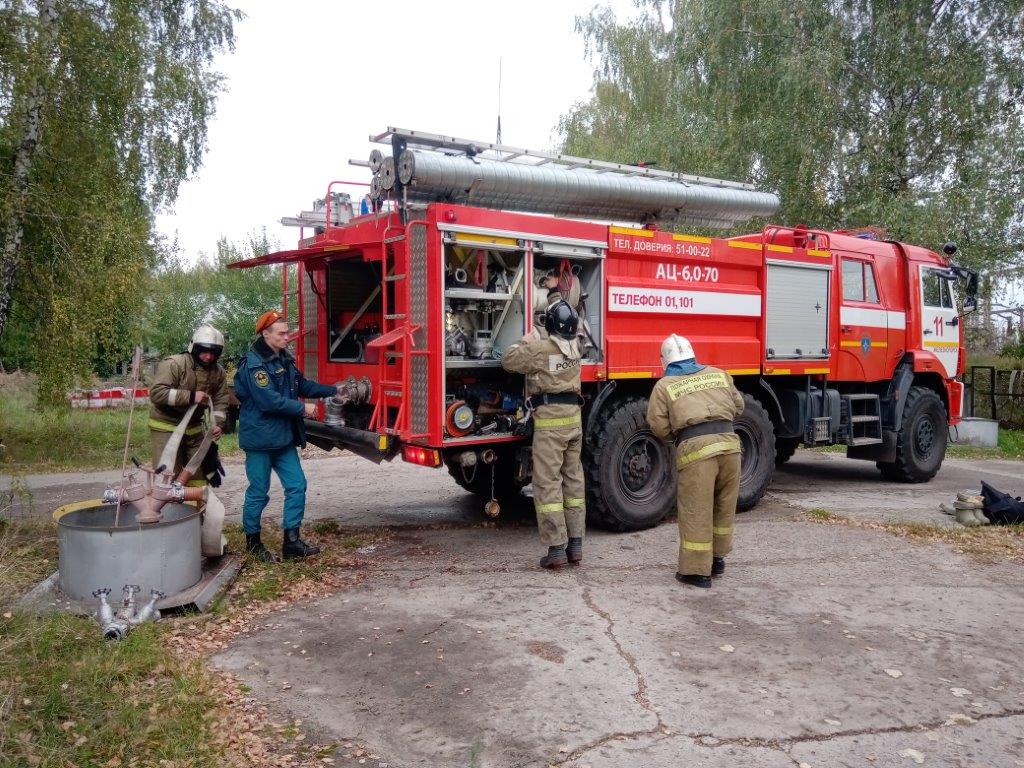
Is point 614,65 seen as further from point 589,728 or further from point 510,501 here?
point 589,728

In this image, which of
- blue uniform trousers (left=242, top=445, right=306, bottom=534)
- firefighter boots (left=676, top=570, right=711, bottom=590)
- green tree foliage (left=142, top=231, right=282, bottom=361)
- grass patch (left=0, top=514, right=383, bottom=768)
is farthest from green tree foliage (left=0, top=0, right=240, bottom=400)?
green tree foliage (left=142, top=231, right=282, bottom=361)

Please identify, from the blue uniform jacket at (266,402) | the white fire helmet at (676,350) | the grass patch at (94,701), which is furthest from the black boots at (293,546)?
the white fire helmet at (676,350)

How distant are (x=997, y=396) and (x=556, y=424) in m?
14.1

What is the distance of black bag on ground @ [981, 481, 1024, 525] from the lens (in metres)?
7.04

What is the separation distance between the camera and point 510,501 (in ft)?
26.1

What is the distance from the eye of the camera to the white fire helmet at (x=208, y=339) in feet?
18.7

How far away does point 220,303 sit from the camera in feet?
81.0

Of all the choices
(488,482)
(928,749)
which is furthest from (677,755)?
(488,482)

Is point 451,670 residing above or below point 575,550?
below

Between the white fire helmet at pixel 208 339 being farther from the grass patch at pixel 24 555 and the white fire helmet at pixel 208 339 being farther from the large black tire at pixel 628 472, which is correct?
the large black tire at pixel 628 472

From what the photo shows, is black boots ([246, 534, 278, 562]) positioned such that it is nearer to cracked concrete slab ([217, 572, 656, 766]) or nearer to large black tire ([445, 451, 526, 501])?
cracked concrete slab ([217, 572, 656, 766])

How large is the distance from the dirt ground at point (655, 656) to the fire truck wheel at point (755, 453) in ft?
2.54

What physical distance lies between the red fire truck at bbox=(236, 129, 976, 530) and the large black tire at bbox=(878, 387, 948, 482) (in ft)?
0.43

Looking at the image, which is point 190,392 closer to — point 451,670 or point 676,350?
point 451,670
